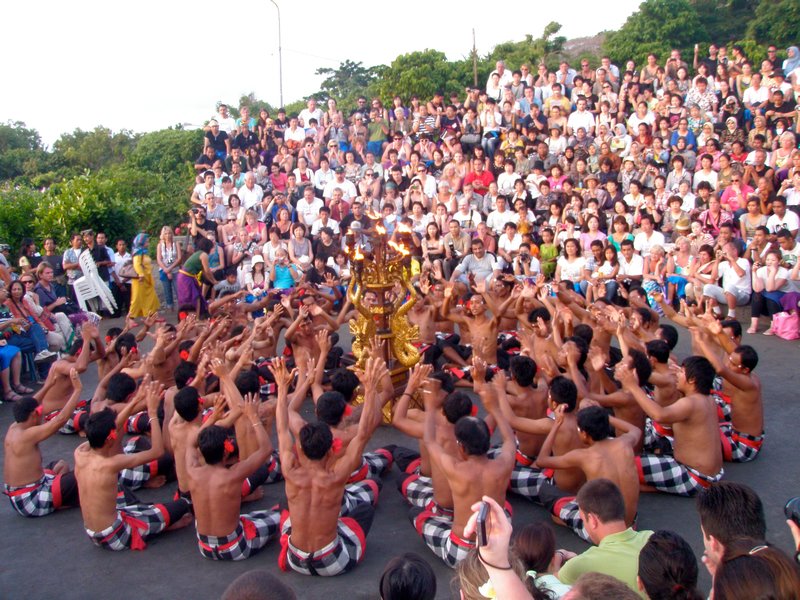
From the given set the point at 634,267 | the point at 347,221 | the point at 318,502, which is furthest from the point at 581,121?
the point at 318,502

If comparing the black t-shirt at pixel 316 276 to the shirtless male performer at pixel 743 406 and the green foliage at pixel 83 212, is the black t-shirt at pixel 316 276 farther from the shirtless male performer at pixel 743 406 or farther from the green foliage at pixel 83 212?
the shirtless male performer at pixel 743 406

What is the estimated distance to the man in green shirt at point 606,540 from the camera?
370 centimetres

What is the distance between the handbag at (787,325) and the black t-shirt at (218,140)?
13348mm

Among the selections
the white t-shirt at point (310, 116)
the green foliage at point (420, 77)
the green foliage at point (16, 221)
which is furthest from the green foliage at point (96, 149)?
the green foliage at point (16, 221)

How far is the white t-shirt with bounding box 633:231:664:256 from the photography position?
12234 millimetres

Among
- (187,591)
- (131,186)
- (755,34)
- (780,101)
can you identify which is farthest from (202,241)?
(755,34)

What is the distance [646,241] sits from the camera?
12.3 m

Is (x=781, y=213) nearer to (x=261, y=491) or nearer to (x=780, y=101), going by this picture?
(x=780, y=101)

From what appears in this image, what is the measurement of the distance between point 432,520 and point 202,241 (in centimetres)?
958

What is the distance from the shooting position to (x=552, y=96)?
16.9 m

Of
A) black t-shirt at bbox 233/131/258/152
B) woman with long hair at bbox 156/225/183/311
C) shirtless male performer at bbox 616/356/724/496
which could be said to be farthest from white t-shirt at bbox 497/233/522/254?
black t-shirt at bbox 233/131/258/152

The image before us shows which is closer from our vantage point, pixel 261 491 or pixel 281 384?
pixel 281 384

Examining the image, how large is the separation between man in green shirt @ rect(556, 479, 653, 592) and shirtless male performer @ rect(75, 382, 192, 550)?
3210 millimetres

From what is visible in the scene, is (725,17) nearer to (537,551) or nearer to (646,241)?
(646,241)
